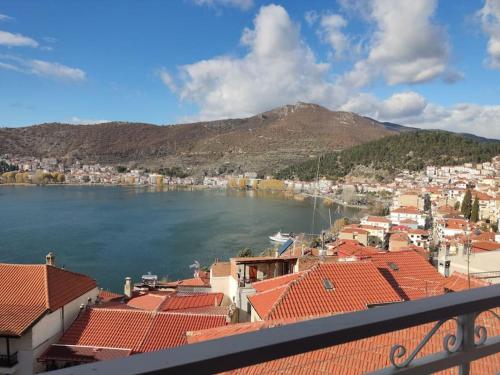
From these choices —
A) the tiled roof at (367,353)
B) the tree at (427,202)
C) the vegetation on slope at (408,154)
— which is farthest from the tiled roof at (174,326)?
the vegetation on slope at (408,154)

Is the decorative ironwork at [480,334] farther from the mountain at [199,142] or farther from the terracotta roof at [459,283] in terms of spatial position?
the mountain at [199,142]

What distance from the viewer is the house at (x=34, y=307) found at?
450 centimetres

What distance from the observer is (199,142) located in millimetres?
109875

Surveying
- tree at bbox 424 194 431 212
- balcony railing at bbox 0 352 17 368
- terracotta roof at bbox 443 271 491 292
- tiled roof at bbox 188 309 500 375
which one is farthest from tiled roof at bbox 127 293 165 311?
tree at bbox 424 194 431 212

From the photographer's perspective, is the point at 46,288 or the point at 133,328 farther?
the point at 46,288

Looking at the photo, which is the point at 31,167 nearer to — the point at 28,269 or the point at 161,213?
the point at 161,213

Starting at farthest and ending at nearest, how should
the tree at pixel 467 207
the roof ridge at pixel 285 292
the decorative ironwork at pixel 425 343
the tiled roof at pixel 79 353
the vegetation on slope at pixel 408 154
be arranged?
the vegetation on slope at pixel 408 154, the tree at pixel 467 207, the tiled roof at pixel 79 353, the roof ridge at pixel 285 292, the decorative ironwork at pixel 425 343

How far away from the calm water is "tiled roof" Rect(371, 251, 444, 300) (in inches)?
422

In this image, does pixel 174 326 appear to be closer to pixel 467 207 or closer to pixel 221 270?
pixel 221 270

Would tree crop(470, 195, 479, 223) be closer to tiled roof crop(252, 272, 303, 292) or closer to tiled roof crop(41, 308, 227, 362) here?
tiled roof crop(252, 272, 303, 292)

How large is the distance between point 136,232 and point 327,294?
24.1 meters

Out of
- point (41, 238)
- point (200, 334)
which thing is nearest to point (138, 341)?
point (200, 334)

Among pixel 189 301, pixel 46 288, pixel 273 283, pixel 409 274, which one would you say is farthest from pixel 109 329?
pixel 409 274

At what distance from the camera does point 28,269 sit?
6.03 metres
